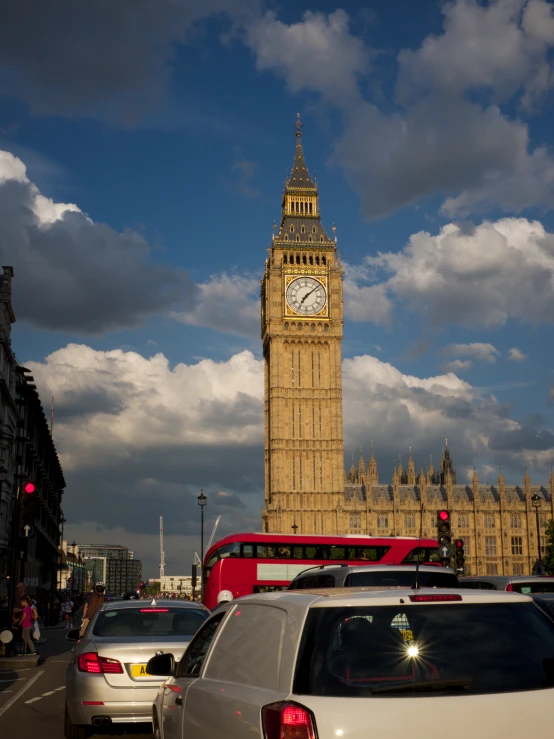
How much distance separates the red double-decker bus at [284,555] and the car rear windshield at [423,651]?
3103 cm

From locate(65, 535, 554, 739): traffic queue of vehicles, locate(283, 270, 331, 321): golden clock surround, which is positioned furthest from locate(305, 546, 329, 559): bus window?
locate(283, 270, 331, 321): golden clock surround

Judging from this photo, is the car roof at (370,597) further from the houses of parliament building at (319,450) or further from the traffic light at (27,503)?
the houses of parliament building at (319,450)

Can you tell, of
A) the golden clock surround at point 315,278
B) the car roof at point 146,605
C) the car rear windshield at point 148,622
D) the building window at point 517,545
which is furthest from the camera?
the building window at point 517,545

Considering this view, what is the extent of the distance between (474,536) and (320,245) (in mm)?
40906

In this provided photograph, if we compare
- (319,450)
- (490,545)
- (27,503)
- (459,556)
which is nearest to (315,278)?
(319,450)

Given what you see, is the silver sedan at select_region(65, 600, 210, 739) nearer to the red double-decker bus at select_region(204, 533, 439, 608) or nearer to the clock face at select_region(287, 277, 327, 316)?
the red double-decker bus at select_region(204, 533, 439, 608)

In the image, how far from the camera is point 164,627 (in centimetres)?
1130

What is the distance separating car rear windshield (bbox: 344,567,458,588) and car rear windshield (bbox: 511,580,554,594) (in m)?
3.52

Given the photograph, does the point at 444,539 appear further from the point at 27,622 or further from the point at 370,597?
the point at 370,597

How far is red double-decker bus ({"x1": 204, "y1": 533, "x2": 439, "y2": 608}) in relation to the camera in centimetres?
3559

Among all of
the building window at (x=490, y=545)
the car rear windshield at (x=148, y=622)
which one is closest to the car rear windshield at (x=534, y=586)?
the car rear windshield at (x=148, y=622)

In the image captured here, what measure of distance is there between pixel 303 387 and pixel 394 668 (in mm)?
101572

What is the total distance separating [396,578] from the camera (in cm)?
1517

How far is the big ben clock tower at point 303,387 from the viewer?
103 metres
